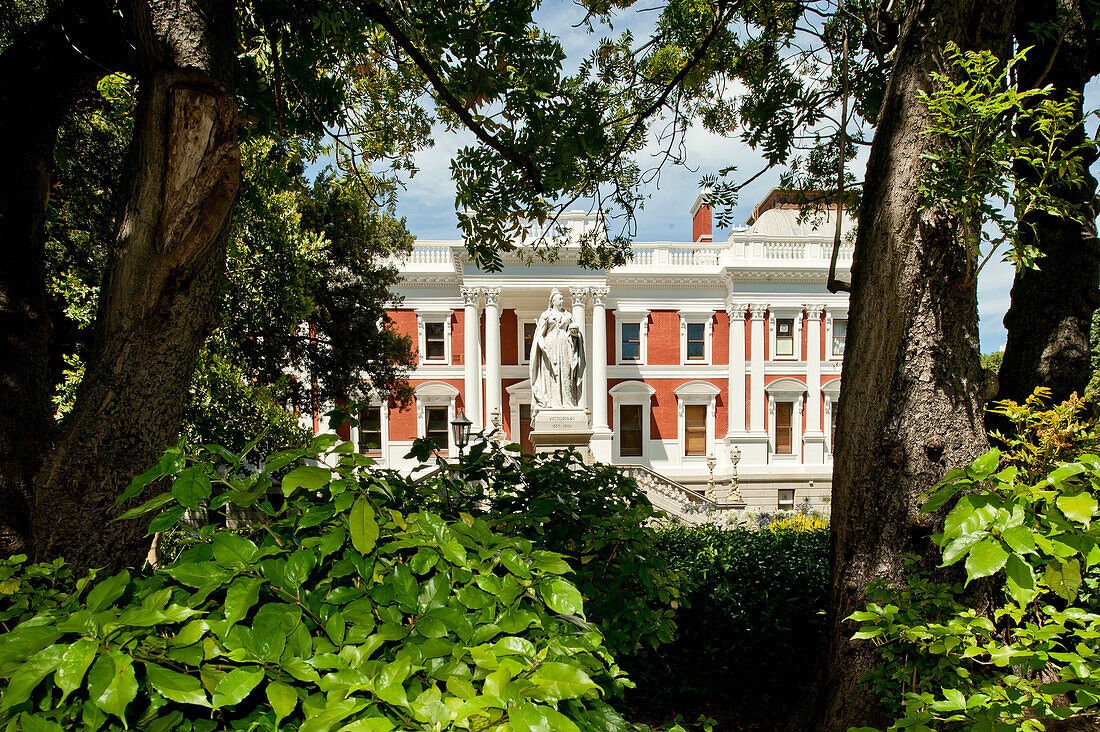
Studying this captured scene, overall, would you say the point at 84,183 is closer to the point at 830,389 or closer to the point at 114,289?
the point at 114,289

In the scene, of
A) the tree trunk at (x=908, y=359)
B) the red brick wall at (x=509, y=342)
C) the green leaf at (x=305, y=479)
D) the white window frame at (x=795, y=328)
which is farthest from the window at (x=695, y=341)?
the green leaf at (x=305, y=479)

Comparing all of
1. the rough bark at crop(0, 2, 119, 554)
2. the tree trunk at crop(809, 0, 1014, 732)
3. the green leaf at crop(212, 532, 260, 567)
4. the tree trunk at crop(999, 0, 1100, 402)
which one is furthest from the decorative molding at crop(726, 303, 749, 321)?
the green leaf at crop(212, 532, 260, 567)

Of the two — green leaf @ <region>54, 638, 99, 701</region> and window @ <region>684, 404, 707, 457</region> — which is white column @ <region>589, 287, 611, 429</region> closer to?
window @ <region>684, 404, 707, 457</region>

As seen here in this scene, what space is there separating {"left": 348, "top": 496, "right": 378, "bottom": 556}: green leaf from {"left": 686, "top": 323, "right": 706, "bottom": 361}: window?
986 inches

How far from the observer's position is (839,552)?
3.19m

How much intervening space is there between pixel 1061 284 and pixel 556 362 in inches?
431

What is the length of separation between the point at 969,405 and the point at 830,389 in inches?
946

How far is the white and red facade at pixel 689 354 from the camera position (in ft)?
78.8

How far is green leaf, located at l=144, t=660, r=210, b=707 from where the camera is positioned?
0.91 metres

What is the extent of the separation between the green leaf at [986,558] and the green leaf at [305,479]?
139 centimetres

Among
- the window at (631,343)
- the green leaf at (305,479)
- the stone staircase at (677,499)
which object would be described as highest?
the window at (631,343)

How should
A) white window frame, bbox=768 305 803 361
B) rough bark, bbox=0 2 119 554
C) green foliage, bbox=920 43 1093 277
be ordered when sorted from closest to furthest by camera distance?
green foliage, bbox=920 43 1093 277, rough bark, bbox=0 2 119 554, white window frame, bbox=768 305 803 361

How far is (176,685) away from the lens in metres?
0.93

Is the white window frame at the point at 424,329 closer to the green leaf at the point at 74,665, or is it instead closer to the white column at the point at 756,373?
the white column at the point at 756,373
